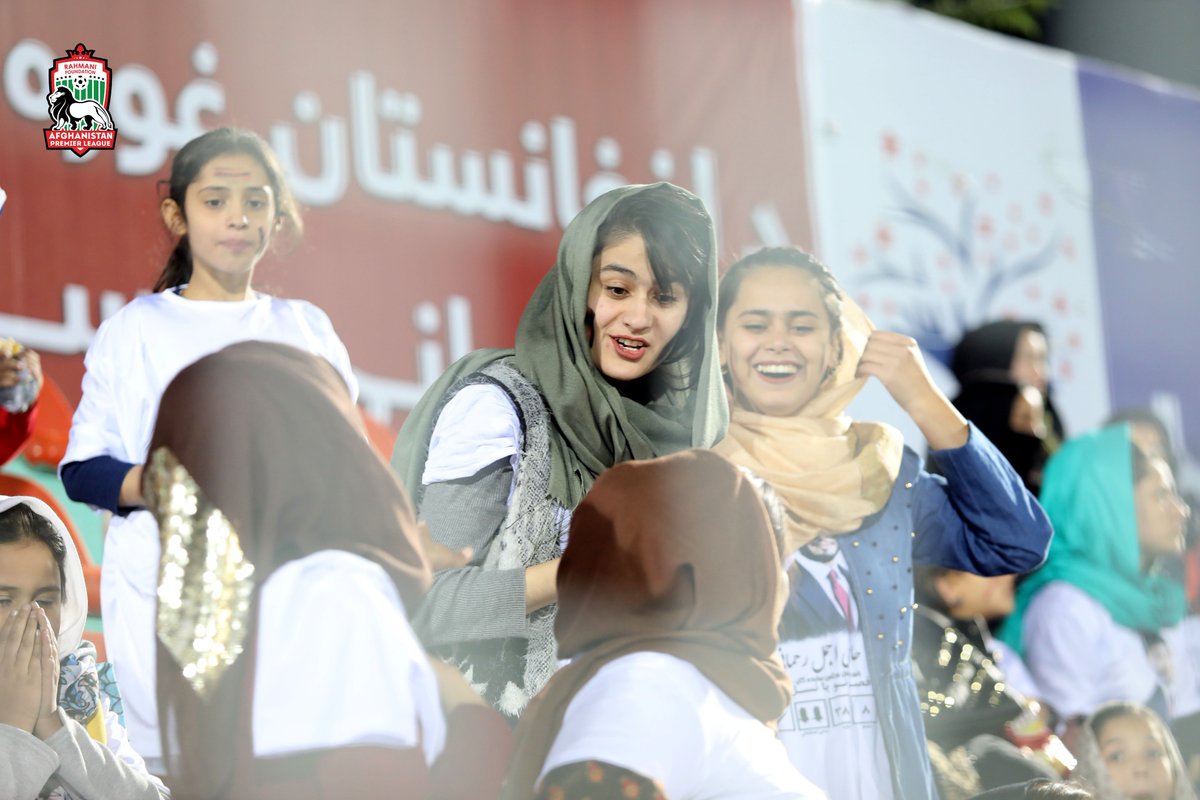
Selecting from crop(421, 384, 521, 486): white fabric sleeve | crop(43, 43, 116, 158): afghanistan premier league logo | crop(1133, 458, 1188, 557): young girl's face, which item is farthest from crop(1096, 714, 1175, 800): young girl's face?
crop(43, 43, 116, 158): afghanistan premier league logo

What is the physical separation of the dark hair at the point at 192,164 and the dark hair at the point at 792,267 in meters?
0.68

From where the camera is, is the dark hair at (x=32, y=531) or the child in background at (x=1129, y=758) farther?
the child in background at (x=1129, y=758)

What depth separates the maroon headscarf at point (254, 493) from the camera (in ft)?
5.68

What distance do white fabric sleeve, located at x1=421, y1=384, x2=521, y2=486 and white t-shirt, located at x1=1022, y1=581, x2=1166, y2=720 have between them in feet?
5.78

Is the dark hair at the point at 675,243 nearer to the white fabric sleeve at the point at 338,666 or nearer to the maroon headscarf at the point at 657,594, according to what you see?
the maroon headscarf at the point at 657,594

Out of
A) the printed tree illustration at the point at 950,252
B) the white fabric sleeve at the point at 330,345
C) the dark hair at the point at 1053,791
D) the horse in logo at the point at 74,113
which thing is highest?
the printed tree illustration at the point at 950,252

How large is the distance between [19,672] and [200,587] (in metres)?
0.23

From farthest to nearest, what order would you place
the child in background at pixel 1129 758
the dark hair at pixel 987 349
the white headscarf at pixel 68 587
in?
1. the dark hair at pixel 987 349
2. the child in background at pixel 1129 758
3. the white headscarf at pixel 68 587

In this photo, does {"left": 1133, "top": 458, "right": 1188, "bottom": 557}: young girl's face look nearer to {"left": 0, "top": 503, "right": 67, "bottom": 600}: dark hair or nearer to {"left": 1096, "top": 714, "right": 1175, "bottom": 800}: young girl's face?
{"left": 1096, "top": 714, "right": 1175, "bottom": 800}: young girl's face

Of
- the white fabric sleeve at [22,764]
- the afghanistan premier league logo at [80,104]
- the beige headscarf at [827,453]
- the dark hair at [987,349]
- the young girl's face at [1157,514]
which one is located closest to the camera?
the white fabric sleeve at [22,764]

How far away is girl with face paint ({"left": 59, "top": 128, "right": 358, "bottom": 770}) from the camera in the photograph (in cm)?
180

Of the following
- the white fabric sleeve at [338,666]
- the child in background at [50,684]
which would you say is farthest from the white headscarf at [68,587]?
the white fabric sleeve at [338,666]

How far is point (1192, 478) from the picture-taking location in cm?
372

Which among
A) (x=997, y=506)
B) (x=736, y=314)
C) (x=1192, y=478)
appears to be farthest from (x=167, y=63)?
(x=1192, y=478)
